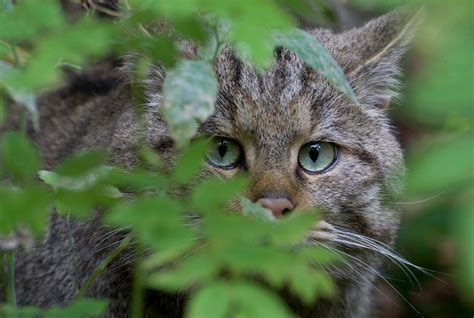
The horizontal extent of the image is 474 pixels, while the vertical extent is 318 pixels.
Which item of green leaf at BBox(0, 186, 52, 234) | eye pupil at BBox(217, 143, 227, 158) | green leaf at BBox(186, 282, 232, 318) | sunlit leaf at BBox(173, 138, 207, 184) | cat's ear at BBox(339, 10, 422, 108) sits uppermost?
cat's ear at BBox(339, 10, 422, 108)

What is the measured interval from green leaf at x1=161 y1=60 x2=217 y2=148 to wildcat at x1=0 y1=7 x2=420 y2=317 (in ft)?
2.64

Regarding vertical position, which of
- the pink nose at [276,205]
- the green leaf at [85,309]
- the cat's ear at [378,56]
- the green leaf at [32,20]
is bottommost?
the green leaf at [85,309]

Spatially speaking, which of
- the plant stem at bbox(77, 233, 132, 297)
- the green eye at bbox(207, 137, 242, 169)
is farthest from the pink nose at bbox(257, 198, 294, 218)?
the plant stem at bbox(77, 233, 132, 297)

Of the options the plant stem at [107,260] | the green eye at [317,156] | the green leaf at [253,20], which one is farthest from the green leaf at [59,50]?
the green eye at [317,156]

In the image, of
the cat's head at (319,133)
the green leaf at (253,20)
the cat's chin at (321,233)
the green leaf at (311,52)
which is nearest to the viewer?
the green leaf at (253,20)

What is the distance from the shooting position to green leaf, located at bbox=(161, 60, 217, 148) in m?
1.65

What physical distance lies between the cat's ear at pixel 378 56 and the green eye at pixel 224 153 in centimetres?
55

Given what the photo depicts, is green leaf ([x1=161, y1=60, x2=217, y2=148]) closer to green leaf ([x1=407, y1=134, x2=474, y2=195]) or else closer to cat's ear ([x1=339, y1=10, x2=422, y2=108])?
green leaf ([x1=407, y1=134, x2=474, y2=195])

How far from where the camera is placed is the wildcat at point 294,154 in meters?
2.67

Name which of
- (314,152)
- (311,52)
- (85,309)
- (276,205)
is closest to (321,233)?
(276,205)

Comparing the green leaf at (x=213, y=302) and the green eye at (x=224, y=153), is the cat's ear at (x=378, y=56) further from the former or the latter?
the green leaf at (x=213, y=302)

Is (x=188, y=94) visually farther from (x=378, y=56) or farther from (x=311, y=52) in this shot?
(x=378, y=56)

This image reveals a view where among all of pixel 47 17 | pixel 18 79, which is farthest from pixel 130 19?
pixel 18 79

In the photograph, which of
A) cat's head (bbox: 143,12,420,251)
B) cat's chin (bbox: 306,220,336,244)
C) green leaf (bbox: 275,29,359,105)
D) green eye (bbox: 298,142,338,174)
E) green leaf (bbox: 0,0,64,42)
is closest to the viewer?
green leaf (bbox: 0,0,64,42)
